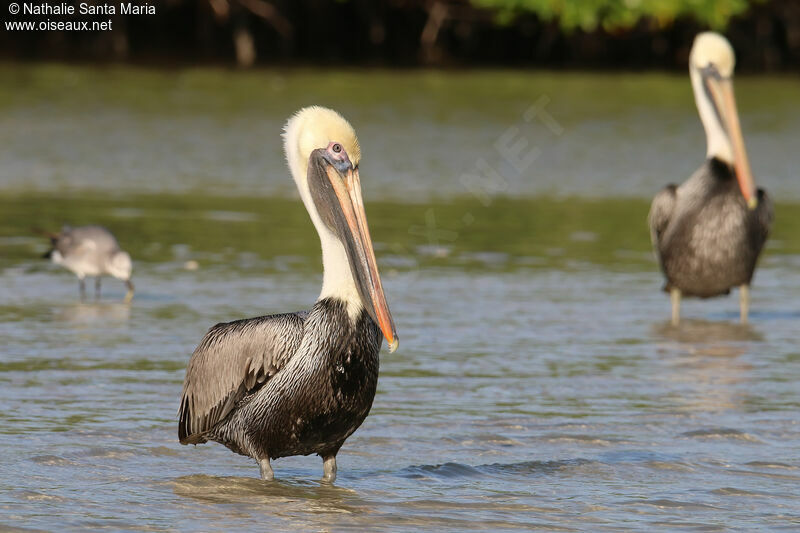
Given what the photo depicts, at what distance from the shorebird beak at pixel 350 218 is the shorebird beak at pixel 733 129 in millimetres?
4110

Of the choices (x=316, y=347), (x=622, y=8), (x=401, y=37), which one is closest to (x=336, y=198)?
(x=316, y=347)

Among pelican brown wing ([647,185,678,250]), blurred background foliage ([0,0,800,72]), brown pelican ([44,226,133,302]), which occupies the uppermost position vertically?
blurred background foliage ([0,0,800,72])

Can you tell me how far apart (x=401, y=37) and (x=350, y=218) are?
3123 cm

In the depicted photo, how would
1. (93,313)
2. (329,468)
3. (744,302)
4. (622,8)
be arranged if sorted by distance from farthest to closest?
1. (622,8)
2. (744,302)
3. (93,313)
4. (329,468)

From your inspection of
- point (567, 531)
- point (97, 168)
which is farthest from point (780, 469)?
point (97, 168)

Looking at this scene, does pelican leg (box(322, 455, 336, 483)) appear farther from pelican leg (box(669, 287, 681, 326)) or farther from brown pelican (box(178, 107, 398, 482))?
pelican leg (box(669, 287, 681, 326))

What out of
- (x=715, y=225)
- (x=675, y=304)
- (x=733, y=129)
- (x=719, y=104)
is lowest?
(x=675, y=304)

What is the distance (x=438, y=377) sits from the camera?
23.8 ft

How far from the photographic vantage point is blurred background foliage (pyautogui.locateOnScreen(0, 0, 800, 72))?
102ft

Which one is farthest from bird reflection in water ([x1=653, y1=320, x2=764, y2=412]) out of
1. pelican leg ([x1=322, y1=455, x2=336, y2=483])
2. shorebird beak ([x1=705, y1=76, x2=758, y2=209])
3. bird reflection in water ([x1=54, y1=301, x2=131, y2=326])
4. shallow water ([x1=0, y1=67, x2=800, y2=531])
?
bird reflection in water ([x1=54, y1=301, x2=131, y2=326])

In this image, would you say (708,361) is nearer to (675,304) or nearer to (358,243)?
(675,304)

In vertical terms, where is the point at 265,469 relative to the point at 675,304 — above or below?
below

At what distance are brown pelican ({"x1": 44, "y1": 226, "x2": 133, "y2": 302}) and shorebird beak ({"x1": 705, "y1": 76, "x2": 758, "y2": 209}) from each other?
347cm

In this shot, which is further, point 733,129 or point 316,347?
point 733,129
